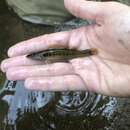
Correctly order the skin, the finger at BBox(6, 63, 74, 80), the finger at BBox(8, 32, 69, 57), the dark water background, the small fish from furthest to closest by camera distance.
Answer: the dark water background → the finger at BBox(8, 32, 69, 57) → the small fish → the finger at BBox(6, 63, 74, 80) → the skin

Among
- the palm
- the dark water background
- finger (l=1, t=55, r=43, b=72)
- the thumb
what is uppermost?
the thumb

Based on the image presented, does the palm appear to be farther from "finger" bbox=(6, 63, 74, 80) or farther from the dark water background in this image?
the dark water background

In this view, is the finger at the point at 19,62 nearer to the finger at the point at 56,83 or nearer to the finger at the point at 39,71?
the finger at the point at 39,71

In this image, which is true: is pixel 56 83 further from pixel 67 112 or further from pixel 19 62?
pixel 67 112

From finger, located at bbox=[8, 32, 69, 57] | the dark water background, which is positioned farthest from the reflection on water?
finger, located at bbox=[8, 32, 69, 57]

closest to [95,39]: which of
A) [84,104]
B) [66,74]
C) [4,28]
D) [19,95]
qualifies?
[66,74]

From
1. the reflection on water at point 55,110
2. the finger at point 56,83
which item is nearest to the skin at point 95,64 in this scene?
the finger at point 56,83
